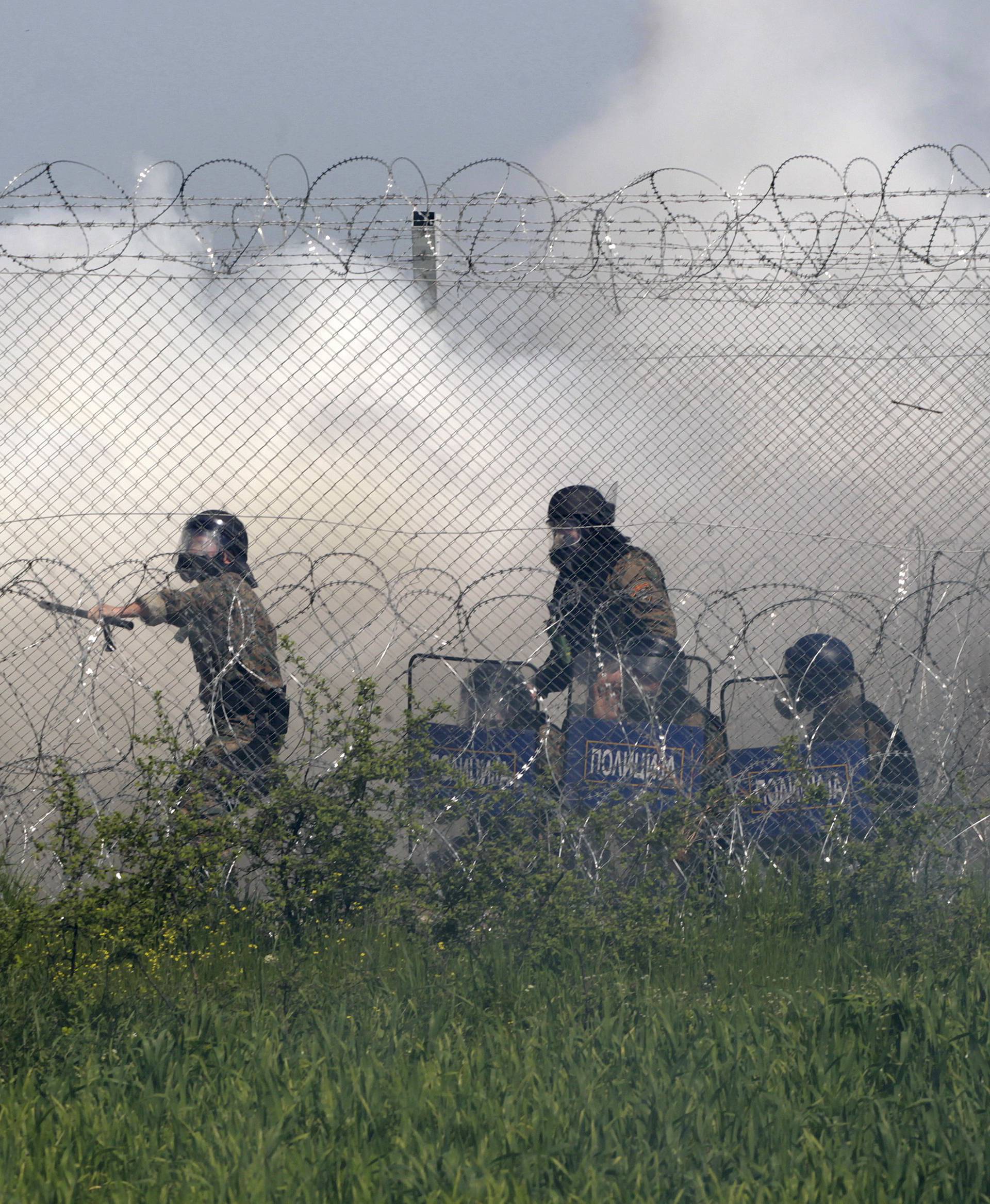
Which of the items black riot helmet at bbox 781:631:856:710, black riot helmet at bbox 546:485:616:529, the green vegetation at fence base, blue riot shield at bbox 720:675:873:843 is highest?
black riot helmet at bbox 546:485:616:529

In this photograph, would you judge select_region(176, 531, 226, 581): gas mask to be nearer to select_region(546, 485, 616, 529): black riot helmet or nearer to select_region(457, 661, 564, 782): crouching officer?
select_region(457, 661, 564, 782): crouching officer

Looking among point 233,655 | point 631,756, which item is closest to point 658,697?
point 631,756

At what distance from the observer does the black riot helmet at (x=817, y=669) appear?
16.3 feet

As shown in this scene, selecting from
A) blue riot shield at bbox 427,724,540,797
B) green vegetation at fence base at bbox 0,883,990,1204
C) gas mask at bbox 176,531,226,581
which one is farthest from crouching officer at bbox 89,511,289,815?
green vegetation at fence base at bbox 0,883,990,1204

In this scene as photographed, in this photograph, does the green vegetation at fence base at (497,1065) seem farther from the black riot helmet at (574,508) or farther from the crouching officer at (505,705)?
the black riot helmet at (574,508)

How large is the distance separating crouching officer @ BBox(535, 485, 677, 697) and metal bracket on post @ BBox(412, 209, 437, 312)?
3.38 feet

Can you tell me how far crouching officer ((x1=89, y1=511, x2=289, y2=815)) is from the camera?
4.64 m

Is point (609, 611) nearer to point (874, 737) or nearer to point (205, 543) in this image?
point (874, 737)

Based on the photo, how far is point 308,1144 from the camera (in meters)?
2.32

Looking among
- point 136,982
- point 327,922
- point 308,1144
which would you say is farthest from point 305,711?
point 308,1144

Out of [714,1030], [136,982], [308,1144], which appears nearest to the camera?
[308,1144]

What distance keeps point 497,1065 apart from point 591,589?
2474mm

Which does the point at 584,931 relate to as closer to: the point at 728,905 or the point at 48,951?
the point at 728,905

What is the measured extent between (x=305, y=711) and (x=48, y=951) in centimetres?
110
